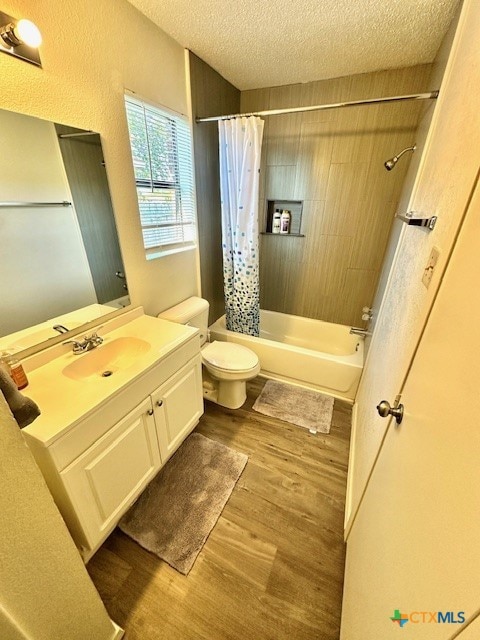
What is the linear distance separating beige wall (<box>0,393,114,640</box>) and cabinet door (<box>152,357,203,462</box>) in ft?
2.15

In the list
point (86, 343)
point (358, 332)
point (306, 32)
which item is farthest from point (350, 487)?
point (306, 32)

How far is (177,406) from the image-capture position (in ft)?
4.93

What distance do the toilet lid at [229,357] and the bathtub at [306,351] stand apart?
303mm

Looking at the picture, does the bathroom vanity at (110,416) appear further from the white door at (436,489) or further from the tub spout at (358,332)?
the tub spout at (358,332)

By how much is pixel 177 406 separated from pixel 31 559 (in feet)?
2.99

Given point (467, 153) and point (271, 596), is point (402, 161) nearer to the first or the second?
point (467, 153)

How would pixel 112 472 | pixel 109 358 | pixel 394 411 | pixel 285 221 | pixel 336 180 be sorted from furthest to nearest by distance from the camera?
1. pixel 285 221
2. pixel 336 180
3. pixel 109 358
4. pixel 112 472
5. pixel 394 411

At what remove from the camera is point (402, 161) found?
6.57ft

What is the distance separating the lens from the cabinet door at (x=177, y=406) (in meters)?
1.37

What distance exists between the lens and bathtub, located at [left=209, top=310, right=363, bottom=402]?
82.0 inches

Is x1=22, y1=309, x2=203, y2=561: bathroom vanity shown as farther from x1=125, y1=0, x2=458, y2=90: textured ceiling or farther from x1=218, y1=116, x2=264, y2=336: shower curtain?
x1=125, y1=0, x2=458, y2=90: textured ceiling

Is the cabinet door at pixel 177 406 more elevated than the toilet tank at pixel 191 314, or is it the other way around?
the toilet tank at pixel 191 314

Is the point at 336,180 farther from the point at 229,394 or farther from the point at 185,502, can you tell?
the point at 185,502

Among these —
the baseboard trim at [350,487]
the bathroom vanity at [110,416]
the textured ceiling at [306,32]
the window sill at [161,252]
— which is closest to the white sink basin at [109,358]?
the bathroom vanity at [110,416]
